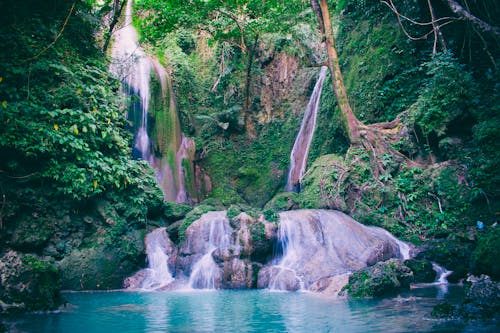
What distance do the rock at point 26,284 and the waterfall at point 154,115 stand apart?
827 centimetres

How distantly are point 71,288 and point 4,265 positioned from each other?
3.05 metres

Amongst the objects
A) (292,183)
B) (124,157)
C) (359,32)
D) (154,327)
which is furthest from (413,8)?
(154,327)

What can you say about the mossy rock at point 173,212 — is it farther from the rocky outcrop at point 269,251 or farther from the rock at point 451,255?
the rock at point 451,255

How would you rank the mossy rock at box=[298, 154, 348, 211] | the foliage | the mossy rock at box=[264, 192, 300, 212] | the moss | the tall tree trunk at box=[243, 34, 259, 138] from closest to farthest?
the moss < the foliage < the mossy rock at box=[298, 154, 348, 211] < the mossy rock at box=[264, 192, 300, 212] < the tall tree trunk at box=[243, 34, 259, 138]

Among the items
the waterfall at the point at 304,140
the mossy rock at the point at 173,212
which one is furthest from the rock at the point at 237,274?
the waterfall at the point at 304,140

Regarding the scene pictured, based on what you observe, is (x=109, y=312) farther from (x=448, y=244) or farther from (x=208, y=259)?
(x=448, y=244)

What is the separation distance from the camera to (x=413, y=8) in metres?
12.9

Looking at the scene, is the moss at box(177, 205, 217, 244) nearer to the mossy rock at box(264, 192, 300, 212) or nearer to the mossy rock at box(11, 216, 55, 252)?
the mossy rock at box(264, 192, 300, 212)

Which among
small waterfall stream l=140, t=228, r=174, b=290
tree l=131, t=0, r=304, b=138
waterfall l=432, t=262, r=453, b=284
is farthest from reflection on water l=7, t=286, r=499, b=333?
tree l=131, t=0, r=304, b=138

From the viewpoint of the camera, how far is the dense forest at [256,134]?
8.18 meters

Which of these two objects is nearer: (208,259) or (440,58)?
(208,259)

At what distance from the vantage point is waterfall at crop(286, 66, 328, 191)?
14820 mm

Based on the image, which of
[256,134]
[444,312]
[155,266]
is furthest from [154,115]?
[444,312]

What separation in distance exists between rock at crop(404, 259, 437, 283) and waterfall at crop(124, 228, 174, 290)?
18.5 feet
